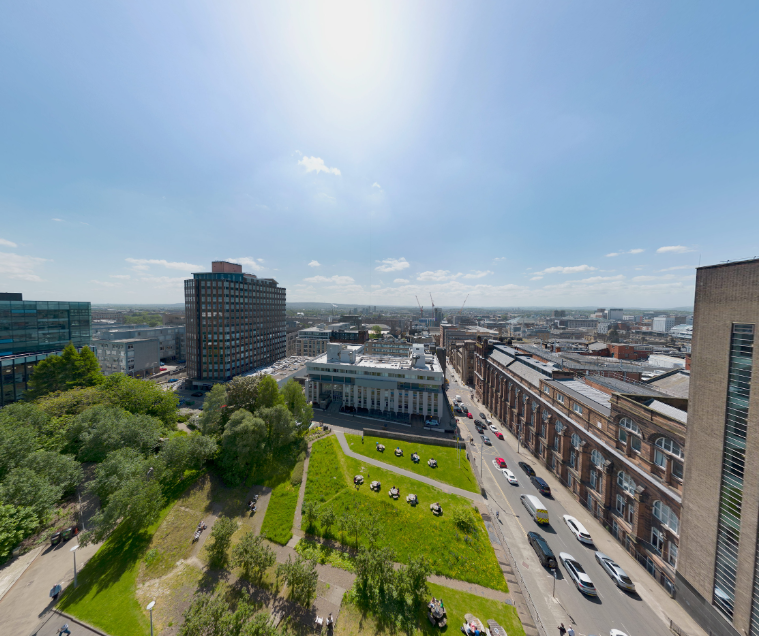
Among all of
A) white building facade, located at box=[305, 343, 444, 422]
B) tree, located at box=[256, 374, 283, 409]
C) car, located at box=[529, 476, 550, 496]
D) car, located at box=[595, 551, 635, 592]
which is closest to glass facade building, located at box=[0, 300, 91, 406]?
tree, located at box=[256, 374, 283, 409]

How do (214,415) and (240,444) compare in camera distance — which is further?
(214,415)

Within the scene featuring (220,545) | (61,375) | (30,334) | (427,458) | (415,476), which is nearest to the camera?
(220,545)

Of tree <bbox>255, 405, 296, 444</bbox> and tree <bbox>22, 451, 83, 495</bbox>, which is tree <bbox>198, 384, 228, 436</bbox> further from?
tree <bbox>22, 451, 83, 495</bbox>

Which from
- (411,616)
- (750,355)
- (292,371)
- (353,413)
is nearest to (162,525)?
(411,616)

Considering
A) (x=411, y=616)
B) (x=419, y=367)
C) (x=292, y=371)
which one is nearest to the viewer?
(x=411, y=616)

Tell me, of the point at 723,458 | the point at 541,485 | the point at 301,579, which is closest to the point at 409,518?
the point at 301,579

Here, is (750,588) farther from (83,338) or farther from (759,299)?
(83,338)

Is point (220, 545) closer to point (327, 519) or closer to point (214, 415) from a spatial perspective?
point (327, 519)
